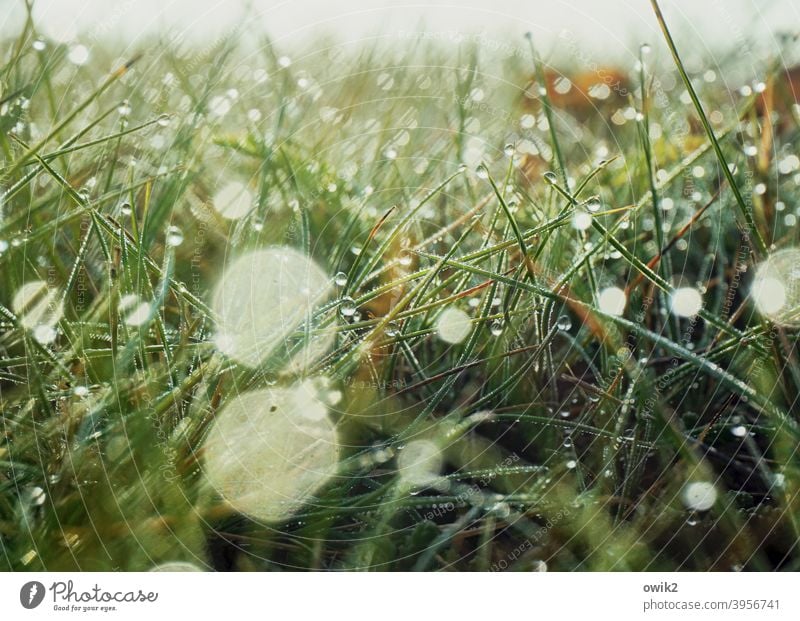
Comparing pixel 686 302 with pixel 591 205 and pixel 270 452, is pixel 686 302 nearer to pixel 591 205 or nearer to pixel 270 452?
pixel 591 205

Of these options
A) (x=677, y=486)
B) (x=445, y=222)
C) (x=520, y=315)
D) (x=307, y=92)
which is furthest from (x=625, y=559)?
(x=307, y=92)

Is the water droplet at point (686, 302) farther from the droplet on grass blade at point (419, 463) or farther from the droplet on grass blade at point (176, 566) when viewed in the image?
the droplet on grass blade at point (176, 566)

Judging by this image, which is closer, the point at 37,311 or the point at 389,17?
the point at 37,311

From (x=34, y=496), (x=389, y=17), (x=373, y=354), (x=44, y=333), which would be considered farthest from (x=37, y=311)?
(x=389, y=17)
